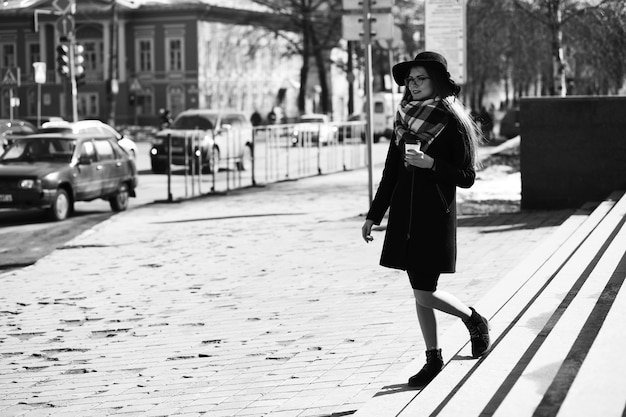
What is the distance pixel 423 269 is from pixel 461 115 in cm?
79

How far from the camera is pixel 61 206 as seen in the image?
65.1 ft

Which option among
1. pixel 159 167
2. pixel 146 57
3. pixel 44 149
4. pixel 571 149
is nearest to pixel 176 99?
pixel 146 57

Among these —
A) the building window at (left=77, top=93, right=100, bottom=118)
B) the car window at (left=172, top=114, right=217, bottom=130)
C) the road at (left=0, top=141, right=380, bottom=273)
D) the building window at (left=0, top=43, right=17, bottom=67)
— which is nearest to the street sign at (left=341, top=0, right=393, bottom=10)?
the road at (left=0, top=141, right=380, bottom=273)

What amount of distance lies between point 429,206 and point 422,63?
698 millimetres

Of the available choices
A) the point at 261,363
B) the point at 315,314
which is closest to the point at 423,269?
the point at 261,363

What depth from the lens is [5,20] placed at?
78.5 meters

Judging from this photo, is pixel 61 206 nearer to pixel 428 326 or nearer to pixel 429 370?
pixel 428 326

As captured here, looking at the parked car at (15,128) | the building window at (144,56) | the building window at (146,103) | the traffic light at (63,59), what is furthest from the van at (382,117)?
the traffic light at (63,59)

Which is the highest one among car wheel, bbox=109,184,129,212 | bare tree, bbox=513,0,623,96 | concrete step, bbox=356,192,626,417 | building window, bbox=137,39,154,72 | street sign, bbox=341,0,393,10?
building window, bbox=137,39,154,72

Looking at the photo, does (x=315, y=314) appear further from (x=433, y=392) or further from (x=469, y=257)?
(x=433, y=392)

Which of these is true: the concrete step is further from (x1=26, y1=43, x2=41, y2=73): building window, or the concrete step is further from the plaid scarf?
(x1=26, y1=43, x2=41, y2=73): building window

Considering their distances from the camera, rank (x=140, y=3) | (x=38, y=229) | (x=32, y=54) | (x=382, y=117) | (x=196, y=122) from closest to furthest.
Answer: (x=38, y=229) < (x=196, y=122) < (x=382, y=117) < (x=140, y=3) < (x=32, y=54)

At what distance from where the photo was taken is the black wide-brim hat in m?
6.07

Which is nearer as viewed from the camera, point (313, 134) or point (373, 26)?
point (373, 26)
